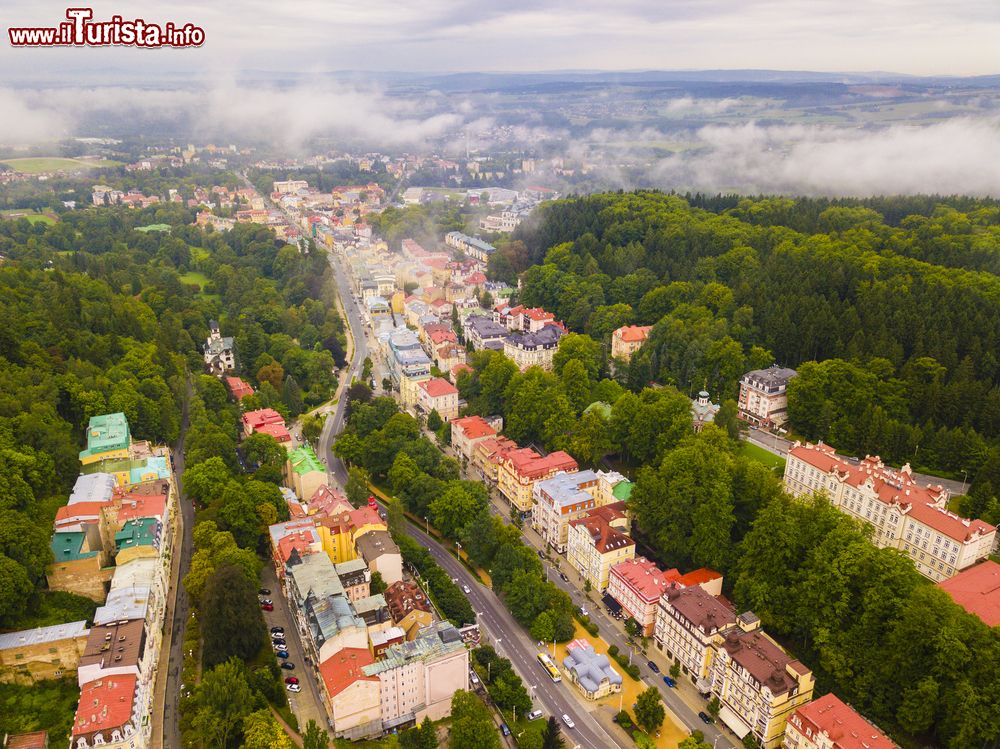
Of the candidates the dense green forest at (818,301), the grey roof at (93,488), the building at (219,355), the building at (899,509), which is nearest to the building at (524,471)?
the building at (899,509)

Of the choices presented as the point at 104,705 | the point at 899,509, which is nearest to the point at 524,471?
the point at 899,509

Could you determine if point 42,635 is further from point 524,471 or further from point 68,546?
point 524,471

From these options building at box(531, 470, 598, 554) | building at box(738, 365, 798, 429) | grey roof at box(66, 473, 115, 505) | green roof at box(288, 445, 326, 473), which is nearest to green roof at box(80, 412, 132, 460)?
grey roof at box(66, 473, 115, 505)

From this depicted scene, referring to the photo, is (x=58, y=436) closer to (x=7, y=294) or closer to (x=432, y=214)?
(x=7, y=294)

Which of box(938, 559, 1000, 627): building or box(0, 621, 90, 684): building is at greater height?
box(938, 559, 1000, 627): building

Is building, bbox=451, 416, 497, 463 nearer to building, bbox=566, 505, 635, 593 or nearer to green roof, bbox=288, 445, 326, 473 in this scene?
green roof, bbox=288, 445, 326, 473

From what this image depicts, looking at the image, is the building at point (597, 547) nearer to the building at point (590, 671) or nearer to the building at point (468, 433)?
the building at point (590, 671)

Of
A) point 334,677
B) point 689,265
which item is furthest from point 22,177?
point 334,677
